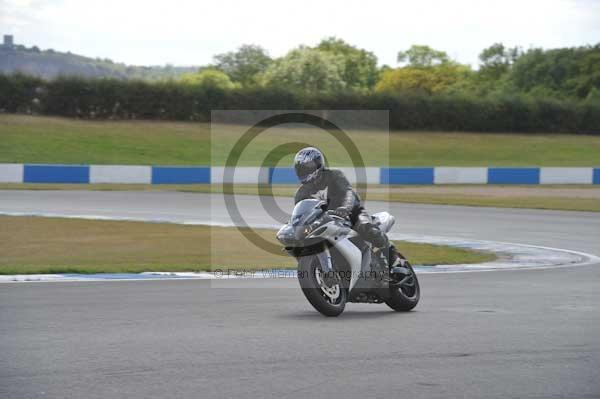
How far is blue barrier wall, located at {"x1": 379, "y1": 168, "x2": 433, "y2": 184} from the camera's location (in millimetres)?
35688

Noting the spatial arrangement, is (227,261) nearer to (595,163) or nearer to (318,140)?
(318,140)

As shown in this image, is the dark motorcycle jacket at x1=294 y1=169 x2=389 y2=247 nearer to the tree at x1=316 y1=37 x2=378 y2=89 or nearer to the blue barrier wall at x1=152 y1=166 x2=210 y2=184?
the blue barrier wall at x1=152 y1=166 x2=210 y2=184

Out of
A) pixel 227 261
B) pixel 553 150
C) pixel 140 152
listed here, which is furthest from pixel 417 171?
pixel 227 261

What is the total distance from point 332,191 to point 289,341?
5.62 feet

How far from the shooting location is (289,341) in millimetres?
6793

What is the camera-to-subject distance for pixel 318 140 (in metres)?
46.1

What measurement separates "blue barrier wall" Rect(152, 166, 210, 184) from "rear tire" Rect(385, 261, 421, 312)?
24.2 meters

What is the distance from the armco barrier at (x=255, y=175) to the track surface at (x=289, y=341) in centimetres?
2100

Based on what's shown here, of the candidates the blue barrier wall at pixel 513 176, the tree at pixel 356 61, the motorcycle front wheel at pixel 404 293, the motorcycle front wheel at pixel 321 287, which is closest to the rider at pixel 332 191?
the motorcycle front wheel at pixel 404 293

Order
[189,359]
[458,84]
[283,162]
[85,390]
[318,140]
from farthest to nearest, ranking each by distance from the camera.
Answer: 1. [458,84]
2. [318,140]
3. [283,162]
4. [189,359]
5. [85,390]

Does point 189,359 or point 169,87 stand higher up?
point 169,87

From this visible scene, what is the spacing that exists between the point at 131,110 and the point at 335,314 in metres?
42.1

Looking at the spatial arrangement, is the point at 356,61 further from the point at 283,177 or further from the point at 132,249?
the point at 132,249

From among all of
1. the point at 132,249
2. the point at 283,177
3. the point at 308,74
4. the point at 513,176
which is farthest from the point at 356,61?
the point at 132,249
